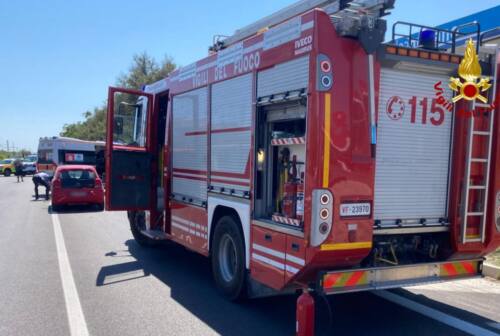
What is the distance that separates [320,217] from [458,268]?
1824 millimetres

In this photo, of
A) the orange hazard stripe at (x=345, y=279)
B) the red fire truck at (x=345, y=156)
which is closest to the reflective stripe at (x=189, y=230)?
the red fire truck at (x=345, y=156)

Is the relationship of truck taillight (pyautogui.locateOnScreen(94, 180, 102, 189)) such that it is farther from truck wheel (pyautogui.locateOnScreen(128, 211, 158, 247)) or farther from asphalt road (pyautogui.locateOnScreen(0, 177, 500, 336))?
asphalt road (pyautogui.locateOnScreen(0, 177, 500, 336))

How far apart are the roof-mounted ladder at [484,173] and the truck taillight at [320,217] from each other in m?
1.76

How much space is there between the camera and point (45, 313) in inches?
205

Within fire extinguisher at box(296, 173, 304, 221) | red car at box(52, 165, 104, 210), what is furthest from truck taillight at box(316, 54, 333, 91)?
red car at box(52, 165, 104, 210)

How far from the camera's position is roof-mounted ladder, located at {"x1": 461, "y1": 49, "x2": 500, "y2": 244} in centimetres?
479

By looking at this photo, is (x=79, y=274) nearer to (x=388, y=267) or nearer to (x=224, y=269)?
(x=224, y=269)

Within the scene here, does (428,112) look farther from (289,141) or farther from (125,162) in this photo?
(125,162)

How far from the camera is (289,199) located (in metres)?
4.57

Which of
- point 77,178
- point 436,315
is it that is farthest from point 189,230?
point 77,178

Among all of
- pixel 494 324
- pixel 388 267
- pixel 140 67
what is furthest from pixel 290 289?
pixel 140 67

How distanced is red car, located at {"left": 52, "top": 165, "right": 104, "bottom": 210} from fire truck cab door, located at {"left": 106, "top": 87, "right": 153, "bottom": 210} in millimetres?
7283

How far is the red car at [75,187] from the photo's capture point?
14625 millimetres

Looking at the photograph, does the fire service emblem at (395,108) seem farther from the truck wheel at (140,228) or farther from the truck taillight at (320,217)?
the truck wheel at (140,228)
